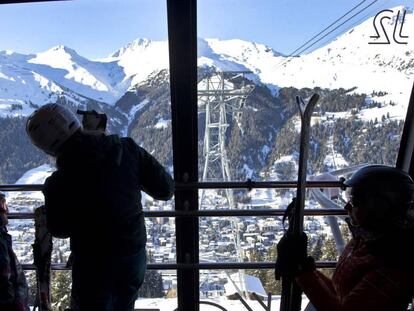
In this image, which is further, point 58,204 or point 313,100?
point 58,204

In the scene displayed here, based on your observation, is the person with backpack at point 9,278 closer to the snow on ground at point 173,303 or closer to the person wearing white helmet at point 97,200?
the person wearing white helmet at point 97,200

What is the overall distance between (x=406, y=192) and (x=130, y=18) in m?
1.62

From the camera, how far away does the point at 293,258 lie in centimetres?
150

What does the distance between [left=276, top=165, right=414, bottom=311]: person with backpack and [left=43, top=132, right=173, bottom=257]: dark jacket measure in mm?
623

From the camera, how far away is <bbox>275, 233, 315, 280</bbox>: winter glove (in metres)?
1.49

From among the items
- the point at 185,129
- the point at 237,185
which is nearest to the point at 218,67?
the point at 185,129

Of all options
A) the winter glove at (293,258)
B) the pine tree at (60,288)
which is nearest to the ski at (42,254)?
the pine tree at (60,288)

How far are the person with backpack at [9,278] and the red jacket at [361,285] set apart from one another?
50.2 inches

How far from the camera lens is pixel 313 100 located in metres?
1.54

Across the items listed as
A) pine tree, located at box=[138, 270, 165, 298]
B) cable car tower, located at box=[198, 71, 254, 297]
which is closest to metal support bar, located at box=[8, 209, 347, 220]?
cable car tower, located at box=[198, 71, 254, 297]

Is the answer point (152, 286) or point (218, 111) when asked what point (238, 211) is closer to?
point (218, 111)

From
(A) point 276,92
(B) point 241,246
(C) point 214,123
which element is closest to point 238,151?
(C) point 214,123

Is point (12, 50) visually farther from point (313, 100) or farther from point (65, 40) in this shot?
point (313, 100)

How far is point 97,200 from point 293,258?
A: 2.49 ft
